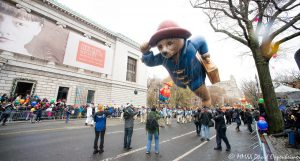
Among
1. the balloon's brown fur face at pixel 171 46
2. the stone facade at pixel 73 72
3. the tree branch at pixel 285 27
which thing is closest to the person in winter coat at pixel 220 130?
the tree branch at pixel 285 27

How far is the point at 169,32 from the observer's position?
2.49 meters

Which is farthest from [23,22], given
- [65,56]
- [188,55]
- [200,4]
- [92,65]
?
[188,55]

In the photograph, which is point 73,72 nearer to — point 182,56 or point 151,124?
point 151,124

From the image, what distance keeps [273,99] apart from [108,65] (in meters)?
23.5

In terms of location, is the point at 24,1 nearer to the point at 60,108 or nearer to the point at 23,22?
the point at 23,22

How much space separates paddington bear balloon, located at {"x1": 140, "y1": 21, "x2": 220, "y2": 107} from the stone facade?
2018 centimetres

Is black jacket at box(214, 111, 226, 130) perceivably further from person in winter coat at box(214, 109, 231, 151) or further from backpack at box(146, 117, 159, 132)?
backpack at box(146, 117, 159, 132)

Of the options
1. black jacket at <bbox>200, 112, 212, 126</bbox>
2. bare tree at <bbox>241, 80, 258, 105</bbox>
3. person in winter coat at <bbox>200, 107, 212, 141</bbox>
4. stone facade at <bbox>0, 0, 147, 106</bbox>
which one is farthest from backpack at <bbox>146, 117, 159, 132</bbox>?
bare tree at <bbox>241, 80, 258, 105</bbox>

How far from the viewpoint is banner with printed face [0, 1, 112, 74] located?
1617 centimetres

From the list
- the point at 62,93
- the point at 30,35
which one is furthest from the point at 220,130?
the point at 62,93

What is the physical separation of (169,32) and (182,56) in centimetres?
46

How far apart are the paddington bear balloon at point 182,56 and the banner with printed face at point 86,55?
21.8m

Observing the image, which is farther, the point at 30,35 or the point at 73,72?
the point at 73,72

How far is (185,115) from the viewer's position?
826 inches
